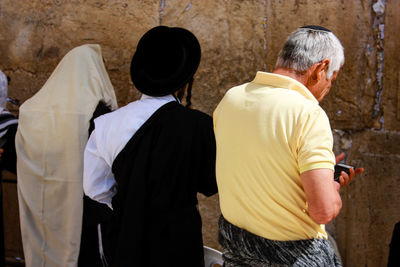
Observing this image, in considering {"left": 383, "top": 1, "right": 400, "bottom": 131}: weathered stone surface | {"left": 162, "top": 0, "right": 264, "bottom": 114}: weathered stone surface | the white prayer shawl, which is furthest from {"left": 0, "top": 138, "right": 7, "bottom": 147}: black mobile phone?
{"left": 383, "top": 1, "right": 400, "bottom": 131}: weathered stone surface

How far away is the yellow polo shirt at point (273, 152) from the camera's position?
5.43 feet

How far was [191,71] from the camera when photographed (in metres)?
2.46

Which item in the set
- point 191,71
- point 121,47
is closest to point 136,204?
point 191,71

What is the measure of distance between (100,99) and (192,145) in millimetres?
1100

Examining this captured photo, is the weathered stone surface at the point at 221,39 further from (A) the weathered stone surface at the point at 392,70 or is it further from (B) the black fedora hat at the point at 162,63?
(B) the black fedora hat at the point at 162,63

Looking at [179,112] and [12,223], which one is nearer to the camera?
[179,112]

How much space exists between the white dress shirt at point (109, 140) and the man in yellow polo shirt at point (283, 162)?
543 millimetres

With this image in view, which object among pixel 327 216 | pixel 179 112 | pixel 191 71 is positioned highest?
pixel 191 71

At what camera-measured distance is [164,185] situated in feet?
7.57

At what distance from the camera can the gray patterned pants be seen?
1.76 metres

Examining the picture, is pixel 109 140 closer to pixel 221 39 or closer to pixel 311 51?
pixel 311 51

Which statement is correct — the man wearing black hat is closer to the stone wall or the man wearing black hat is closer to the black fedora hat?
the black fedora hat

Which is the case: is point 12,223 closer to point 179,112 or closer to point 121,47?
point 121,47

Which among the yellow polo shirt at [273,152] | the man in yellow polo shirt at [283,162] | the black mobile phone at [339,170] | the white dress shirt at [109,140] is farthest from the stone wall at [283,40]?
the yellow polo shirt at [273,152]
